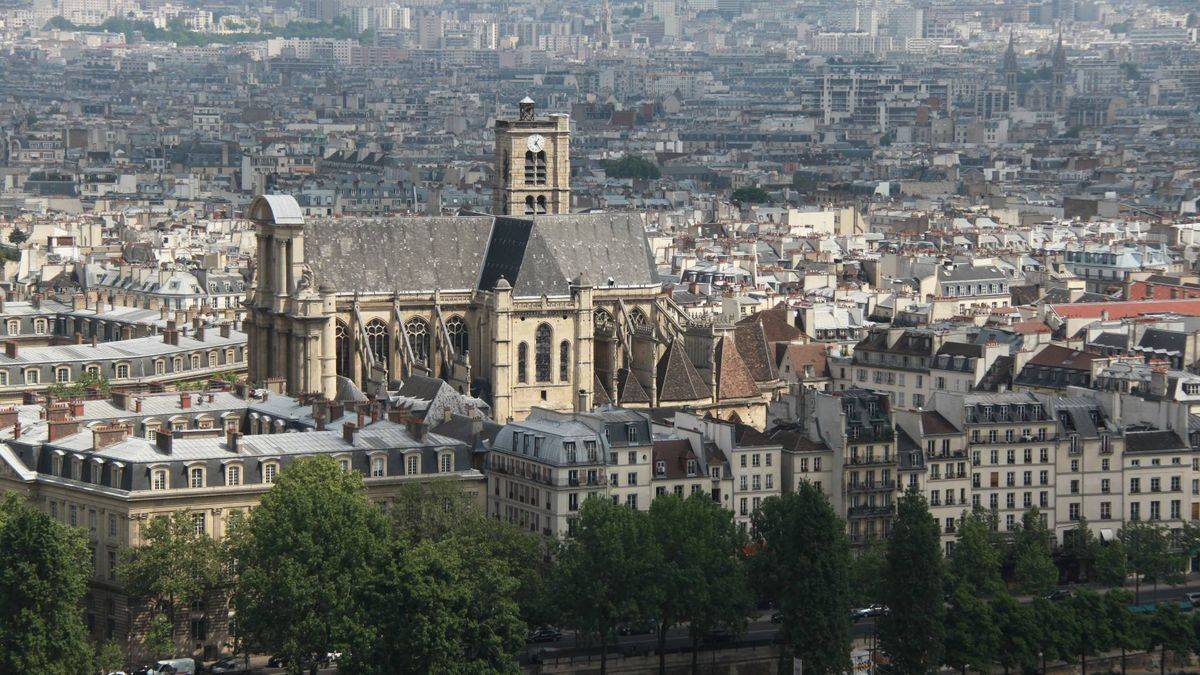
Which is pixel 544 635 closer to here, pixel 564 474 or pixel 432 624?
pixel 564 474

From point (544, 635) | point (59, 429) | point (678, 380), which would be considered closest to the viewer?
point (544, 635)

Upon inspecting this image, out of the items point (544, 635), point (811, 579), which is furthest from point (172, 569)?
point (811, 579)

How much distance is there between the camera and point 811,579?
78188mm

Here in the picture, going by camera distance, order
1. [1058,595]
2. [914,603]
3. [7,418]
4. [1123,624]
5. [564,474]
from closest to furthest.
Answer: [914,603], [1123,624], [564,474], [1058,595], [7,418]

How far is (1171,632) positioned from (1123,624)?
1.36 meters

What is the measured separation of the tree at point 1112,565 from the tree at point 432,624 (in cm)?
2047

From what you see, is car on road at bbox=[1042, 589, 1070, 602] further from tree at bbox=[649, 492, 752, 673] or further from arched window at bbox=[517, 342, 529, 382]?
arched window at bbox=[517, 342, 529, 382]

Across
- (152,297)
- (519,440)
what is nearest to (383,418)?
(519,440)

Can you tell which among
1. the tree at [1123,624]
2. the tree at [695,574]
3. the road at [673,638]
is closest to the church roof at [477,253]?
the road at [673,638]

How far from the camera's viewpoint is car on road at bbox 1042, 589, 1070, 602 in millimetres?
85238

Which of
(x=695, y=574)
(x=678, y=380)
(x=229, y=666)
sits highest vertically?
(x=678, y=380)

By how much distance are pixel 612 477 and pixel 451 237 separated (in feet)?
82.5

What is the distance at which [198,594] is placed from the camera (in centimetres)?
7950

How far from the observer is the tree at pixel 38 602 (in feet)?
239
